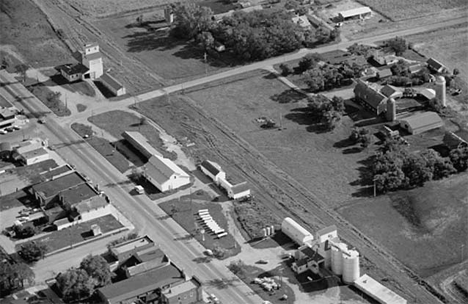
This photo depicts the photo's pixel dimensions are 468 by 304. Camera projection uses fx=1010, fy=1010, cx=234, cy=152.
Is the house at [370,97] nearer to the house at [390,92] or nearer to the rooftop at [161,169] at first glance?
the house at [390,92]

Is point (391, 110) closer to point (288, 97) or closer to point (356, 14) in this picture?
point (288, 97)

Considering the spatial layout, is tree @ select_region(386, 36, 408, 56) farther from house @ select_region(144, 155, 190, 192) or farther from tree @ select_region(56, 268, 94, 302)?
tree @ select_region(56, 268, 94, 302)

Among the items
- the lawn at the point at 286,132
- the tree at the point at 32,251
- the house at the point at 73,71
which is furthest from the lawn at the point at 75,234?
the house at the point at 73,71

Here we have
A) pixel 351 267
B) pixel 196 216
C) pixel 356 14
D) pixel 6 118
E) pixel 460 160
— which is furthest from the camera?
pixel 356 14

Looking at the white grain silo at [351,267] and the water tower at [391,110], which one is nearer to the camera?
the white grain silo at [351,267]

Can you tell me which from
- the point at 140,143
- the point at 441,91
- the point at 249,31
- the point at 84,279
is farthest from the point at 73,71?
the point at 84,279

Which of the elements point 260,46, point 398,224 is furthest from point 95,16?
point 398,224
